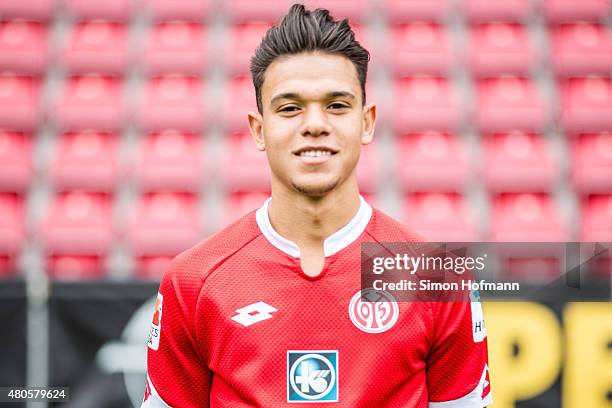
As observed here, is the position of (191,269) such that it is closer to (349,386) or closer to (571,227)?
(349,386)

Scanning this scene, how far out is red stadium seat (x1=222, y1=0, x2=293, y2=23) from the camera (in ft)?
23.7

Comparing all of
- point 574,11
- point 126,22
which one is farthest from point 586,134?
point 126,22

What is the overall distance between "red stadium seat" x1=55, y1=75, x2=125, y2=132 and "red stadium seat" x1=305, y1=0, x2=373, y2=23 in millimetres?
2033

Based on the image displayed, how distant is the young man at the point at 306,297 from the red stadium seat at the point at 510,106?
454cm

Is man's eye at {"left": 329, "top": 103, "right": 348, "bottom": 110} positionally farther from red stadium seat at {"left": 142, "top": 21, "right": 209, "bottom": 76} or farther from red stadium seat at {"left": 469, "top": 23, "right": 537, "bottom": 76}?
red stadium seat at {"left": 469, "top": 23, "right": 537, "bottom": 76}

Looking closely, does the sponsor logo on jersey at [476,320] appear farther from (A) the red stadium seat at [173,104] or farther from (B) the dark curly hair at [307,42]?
(A) the red stadium seat at [173,104]

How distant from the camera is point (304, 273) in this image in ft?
6.73

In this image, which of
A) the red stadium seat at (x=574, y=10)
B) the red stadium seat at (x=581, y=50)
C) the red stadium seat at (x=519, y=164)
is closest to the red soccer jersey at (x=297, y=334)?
the red stadium seat at (x=519, y=164)

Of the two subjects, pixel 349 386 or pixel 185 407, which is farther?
pixel 185 407

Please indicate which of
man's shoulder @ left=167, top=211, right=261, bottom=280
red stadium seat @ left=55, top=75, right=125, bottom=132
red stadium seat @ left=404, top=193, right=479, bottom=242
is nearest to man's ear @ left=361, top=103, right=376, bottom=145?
man's shoulder @ left=167, top=211, right=261, bottom=280

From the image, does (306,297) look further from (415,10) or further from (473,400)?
(415,10)

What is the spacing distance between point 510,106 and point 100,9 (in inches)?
157

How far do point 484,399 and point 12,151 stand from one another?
5.12 m

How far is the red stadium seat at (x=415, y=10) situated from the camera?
285 inches
